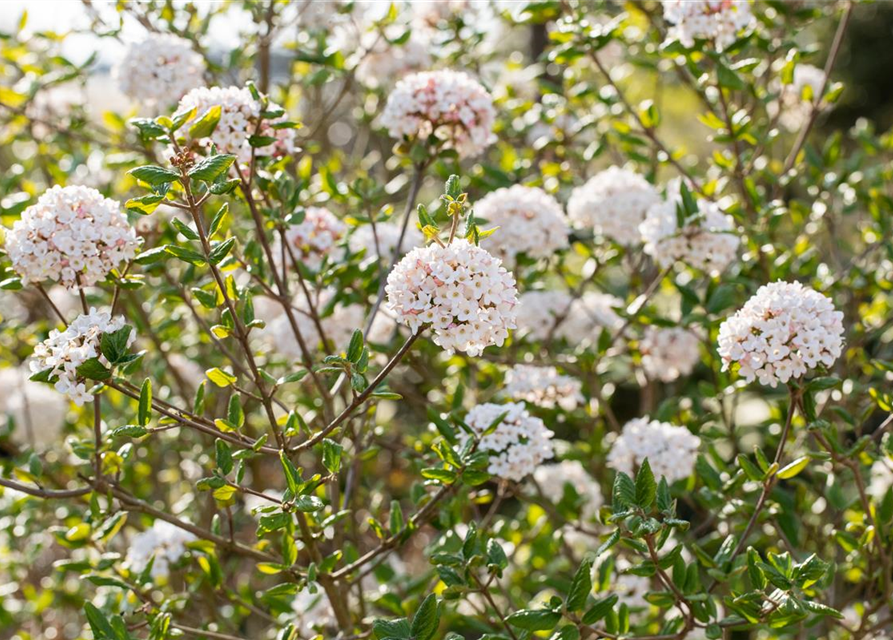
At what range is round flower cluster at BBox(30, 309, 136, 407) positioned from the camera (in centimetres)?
173

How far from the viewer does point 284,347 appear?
291 centimetres

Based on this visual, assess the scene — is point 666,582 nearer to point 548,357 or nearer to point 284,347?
point 548,357

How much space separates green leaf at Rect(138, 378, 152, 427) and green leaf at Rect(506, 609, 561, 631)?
2.91 feet

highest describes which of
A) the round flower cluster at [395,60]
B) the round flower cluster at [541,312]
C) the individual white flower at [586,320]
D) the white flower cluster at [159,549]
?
the round flower cluster at [395,60]

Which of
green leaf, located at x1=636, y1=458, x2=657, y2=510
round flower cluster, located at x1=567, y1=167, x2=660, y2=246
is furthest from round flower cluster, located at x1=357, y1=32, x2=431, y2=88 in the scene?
green leaf, located at x1=636, y1=458, x2=657, y2=510

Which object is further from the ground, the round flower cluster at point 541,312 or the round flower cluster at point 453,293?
the round flower cluster at point 541,312

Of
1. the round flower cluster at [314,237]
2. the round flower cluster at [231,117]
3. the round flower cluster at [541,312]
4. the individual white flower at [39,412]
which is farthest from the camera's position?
the individual white flower at [39,412]

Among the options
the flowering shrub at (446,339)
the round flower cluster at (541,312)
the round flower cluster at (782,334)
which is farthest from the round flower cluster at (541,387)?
the round flower cluster at (782,334)

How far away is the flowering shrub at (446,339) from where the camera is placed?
1.84 metres

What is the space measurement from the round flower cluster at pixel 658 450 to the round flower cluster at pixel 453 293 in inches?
43.2

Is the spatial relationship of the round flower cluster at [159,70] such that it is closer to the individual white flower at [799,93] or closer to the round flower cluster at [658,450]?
the round flower cluster at [658,450]

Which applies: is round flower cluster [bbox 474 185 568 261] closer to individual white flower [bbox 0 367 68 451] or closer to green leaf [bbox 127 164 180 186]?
green leaf [bbox 127 164 180 186]

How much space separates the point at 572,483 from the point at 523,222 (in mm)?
995

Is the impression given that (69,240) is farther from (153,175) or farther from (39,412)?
(39,412)
